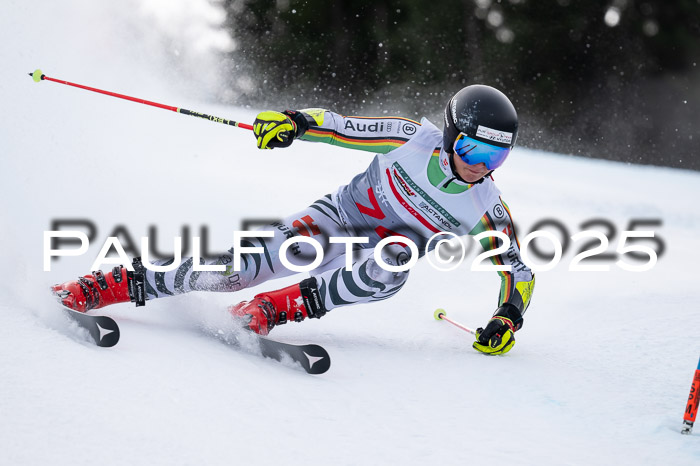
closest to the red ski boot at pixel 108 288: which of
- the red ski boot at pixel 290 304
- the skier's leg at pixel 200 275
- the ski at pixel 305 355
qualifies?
the skier's leg at pixel 200 275

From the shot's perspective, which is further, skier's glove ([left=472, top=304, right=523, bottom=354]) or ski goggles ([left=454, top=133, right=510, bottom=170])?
skier's glove ([left=472, top=304, right=523, bottom=354])

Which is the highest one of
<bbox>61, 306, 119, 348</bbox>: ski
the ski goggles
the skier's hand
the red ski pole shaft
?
the skier's hand

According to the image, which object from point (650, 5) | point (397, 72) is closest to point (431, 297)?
point (397, 72)

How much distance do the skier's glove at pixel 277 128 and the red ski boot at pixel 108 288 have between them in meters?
0.67

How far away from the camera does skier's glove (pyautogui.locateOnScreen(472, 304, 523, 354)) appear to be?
2.82m

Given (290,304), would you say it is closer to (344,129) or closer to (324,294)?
(324,294)

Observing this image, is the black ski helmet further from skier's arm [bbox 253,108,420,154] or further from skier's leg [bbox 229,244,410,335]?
skier's leg [bbox 229,244,410,335]

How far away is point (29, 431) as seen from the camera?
1515mm

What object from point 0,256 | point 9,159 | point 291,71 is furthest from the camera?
point 291,71

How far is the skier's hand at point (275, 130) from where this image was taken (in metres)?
2.59

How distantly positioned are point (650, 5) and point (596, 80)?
1644mm

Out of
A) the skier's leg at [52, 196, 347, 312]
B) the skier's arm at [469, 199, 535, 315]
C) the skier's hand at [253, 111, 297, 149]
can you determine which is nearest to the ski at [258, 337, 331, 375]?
the skier's leg at [52, 196, 347, 312]

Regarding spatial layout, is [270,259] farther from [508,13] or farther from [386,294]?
[508,13]

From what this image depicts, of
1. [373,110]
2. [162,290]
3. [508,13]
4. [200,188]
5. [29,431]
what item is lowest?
[29,431]
